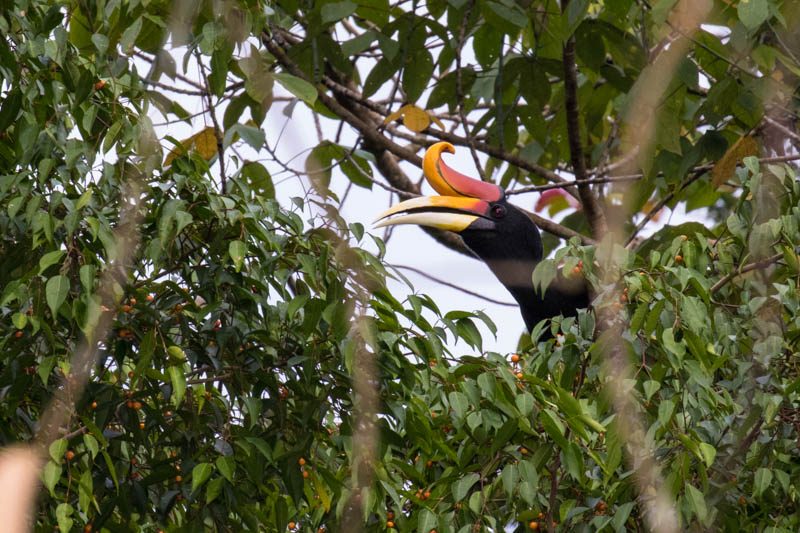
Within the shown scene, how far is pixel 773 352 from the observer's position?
1.77 meters

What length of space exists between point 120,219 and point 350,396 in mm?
470

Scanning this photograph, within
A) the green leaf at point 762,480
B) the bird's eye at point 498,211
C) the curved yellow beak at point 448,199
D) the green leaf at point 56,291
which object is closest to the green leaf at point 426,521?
the green leaf at point 762,480

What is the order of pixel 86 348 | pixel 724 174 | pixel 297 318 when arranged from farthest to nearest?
pixel 724 174, pixel 297 318, pixel 86 348

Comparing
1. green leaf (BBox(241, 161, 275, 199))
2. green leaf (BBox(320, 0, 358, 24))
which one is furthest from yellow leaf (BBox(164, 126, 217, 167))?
green leaf (BBox(320, 0, 358, 24))

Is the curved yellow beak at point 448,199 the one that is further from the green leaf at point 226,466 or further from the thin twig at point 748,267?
the green leaf at point 226,466

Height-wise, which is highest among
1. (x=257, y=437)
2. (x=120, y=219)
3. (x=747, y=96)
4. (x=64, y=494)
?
(x=747, y=96)

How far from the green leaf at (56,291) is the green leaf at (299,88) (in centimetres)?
65

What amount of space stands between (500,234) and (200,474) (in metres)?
1.90

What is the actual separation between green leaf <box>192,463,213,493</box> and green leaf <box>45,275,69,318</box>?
31 centimetres

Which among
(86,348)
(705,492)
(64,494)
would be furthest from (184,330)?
(705,492)

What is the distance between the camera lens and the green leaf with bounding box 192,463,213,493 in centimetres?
161

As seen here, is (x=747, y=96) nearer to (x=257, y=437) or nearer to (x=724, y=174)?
(x=724, y=174)

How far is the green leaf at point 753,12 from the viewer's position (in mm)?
2070

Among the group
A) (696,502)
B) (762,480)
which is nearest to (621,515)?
(696,502)
